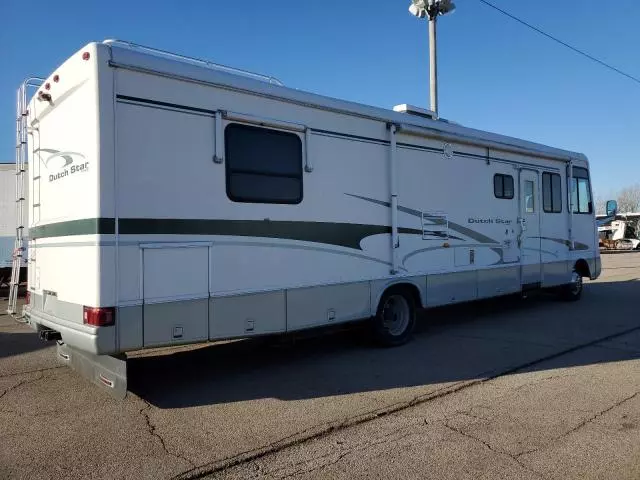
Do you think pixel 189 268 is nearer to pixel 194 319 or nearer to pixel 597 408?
pixel 194 319

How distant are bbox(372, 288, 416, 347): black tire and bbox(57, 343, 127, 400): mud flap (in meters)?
3.32

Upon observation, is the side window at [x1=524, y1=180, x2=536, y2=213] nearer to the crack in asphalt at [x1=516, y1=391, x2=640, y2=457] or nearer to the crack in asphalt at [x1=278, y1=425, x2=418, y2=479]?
the crack in asphalt at [x1=516, y1=391, x2=640, y2=457]

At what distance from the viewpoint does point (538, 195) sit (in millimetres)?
10258

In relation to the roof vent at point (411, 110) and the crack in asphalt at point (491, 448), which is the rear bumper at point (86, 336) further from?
the roof vent at point (411, 110)

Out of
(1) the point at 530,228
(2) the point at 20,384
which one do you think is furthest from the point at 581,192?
(2) the point at 20,384

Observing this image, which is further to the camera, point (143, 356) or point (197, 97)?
point (143, 356)

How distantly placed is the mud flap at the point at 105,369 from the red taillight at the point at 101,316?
1.39 ft

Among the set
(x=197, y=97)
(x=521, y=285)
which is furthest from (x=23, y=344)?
(x=521, y=285)

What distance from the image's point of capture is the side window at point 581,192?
11.4 m

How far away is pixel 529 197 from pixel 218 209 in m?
6.57

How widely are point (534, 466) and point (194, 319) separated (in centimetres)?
317

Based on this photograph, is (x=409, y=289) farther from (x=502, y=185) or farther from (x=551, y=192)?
(x=551, y=192)

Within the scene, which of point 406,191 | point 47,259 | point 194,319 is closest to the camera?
point 194,319

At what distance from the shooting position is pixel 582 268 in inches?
472
